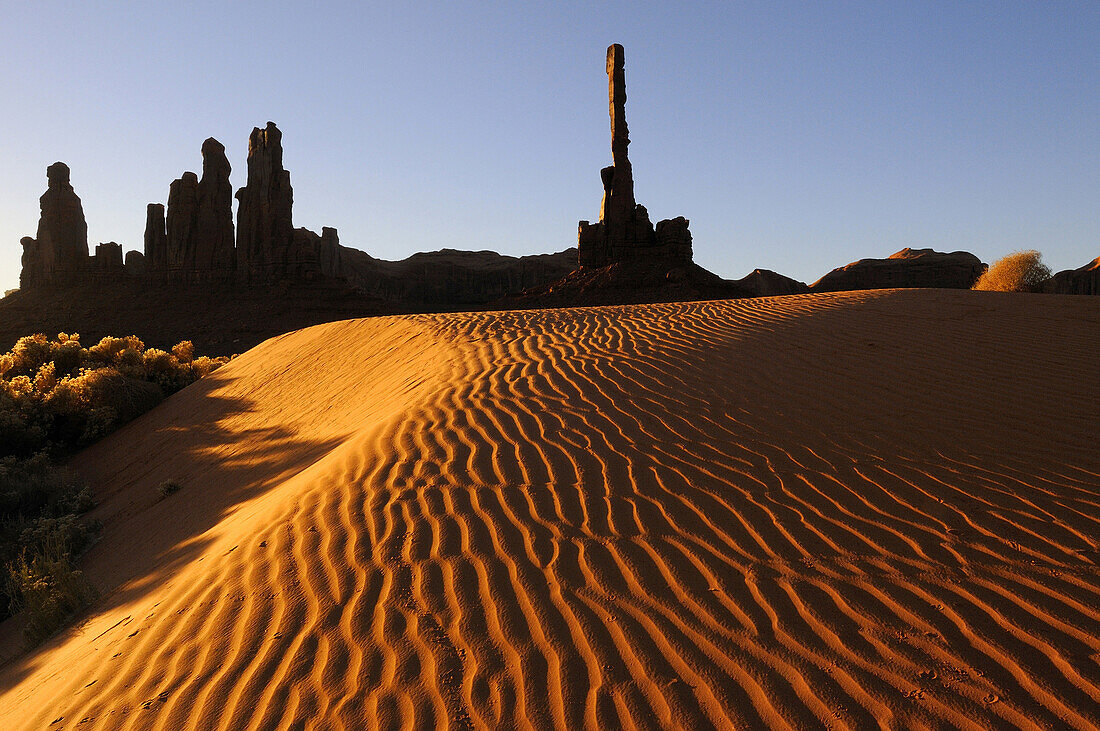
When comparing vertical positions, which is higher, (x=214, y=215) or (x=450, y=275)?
(x=214, y=215)

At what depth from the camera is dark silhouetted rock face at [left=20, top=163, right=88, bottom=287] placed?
41281mm

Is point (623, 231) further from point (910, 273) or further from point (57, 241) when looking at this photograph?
point (57, 241)

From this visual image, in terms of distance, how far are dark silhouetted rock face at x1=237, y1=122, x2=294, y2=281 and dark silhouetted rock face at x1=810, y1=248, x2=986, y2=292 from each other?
32.9 meters

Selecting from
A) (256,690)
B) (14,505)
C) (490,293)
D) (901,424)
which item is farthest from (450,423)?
(490,293)

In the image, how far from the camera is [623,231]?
3731 cm

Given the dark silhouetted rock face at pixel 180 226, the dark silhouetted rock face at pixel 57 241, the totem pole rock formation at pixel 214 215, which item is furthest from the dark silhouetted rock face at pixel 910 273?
the dark silhouetted rock face at pixel 57 241


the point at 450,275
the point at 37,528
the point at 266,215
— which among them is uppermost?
the point at 266,215

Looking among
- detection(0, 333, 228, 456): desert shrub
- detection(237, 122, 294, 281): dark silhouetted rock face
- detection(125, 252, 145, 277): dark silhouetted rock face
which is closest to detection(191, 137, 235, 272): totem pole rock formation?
detection(237, 122, 294, 281): dark silhouetted rock face

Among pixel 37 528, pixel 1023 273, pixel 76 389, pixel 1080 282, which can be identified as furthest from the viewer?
pixel 1080 282

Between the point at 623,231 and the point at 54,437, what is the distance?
30.0m

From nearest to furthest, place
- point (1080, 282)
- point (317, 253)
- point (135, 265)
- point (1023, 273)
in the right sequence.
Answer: point (1023, 273)
point (1080, 282)
point (135, 265)
point (317, 253)

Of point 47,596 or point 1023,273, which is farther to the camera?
point 1023,273

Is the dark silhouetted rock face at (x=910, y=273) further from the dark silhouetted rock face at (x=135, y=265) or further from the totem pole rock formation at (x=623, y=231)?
the dark silhouetted rock face at (x=135, y=265)

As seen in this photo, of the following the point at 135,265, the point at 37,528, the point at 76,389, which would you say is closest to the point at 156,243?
the point at 135,265
